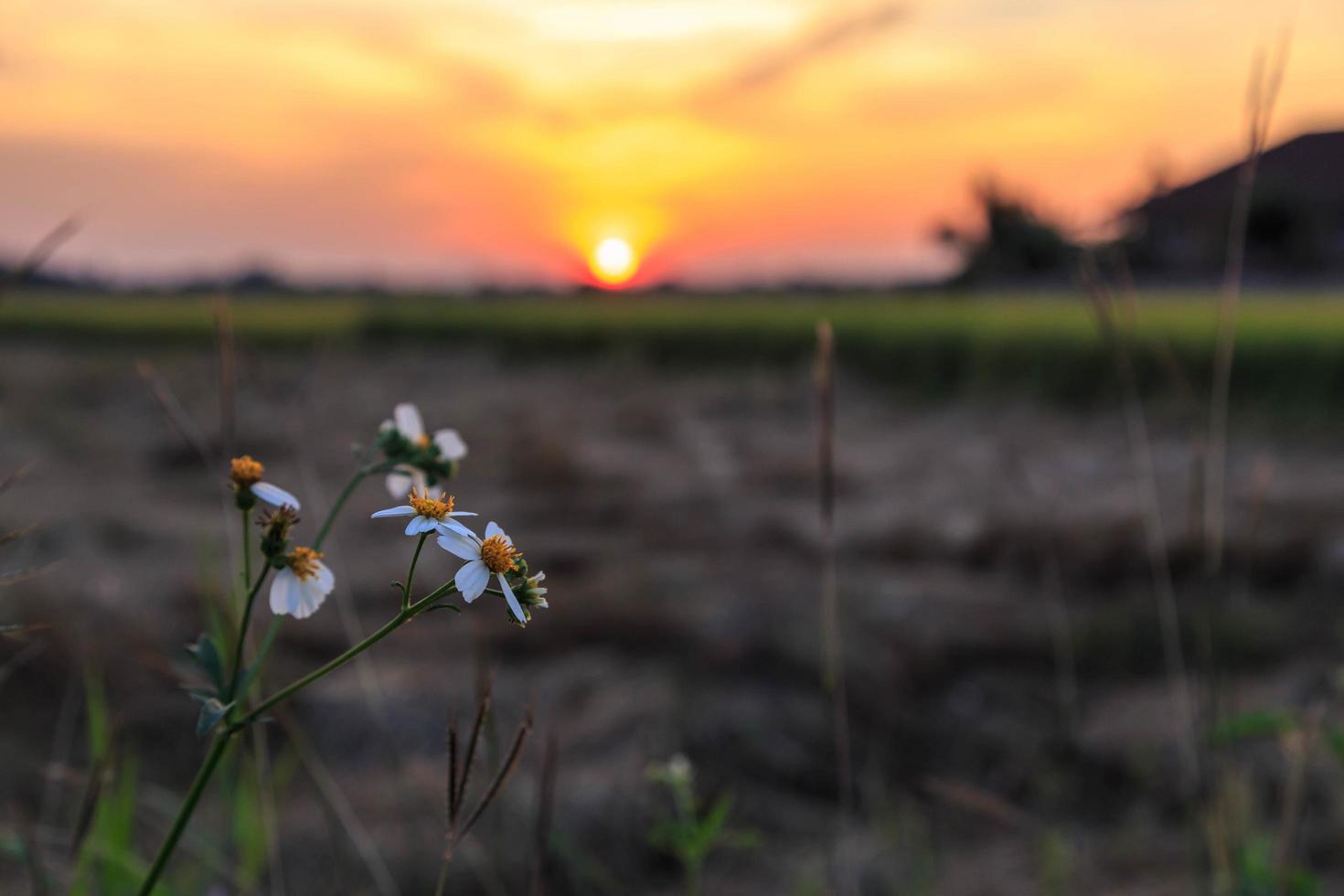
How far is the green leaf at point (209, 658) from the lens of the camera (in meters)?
0.45

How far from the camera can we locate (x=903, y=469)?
20.9ft

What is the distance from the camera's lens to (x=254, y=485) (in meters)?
0.44

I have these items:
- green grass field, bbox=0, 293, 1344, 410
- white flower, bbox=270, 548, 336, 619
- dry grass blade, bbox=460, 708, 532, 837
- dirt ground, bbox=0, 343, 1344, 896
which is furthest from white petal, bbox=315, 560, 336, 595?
green grass field, bbox=0, 293, 1344, 410

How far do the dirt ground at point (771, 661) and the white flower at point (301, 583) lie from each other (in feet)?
0.71

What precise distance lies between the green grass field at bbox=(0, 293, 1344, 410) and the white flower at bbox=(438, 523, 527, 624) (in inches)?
163

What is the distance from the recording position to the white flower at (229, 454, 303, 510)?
430 millimetres

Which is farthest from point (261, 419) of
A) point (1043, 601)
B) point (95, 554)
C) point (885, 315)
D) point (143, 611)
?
point (1043, 601)

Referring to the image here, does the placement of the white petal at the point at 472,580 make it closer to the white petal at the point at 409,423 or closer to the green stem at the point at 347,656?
the green stem at the point at 347,656

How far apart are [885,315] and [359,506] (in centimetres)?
631

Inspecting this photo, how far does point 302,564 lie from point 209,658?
0.06 metres

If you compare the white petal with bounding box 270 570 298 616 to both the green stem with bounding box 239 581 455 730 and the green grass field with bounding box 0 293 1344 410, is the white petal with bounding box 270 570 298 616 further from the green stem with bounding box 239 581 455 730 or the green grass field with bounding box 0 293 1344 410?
the green grass field with bounding box 0 293 1344 410

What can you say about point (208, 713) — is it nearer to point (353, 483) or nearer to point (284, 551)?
point (284, 551)

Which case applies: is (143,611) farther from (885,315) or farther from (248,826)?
(885,315)

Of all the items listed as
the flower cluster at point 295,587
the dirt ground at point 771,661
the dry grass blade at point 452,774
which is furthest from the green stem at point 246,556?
the dirt ground at point 771,661
